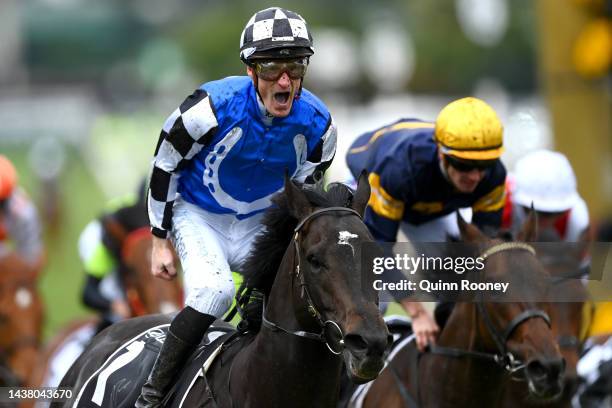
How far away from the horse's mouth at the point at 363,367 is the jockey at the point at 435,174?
1907 millimetres

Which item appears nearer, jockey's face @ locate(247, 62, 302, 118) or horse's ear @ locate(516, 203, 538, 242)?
jockey's face @ locate(247, 62, 302, 118)

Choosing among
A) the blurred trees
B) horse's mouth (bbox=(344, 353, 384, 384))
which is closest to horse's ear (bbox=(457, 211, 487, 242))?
horse's mouth (bbox=(344, 353, 384, 384))

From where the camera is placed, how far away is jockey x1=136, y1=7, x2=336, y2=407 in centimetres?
541

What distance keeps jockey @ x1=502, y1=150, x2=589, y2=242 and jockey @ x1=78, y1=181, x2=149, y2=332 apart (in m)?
2.80

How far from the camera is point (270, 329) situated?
204 inches

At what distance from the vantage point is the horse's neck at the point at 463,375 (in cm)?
638

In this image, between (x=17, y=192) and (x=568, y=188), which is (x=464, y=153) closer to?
(x=568, y=188)

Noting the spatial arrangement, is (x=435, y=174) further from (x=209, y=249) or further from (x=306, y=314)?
(x=306, y=314)

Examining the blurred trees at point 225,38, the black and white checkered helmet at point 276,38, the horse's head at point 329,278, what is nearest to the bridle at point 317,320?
the horse's head at point 329,278

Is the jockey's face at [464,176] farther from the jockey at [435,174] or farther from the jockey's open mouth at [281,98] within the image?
the jockey's open mouth at [281,98]

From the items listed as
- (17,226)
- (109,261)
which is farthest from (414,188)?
(17,226)

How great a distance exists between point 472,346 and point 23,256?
5102 mm

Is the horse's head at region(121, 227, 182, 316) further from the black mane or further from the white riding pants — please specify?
the black mane

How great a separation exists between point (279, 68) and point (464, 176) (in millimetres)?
1758
